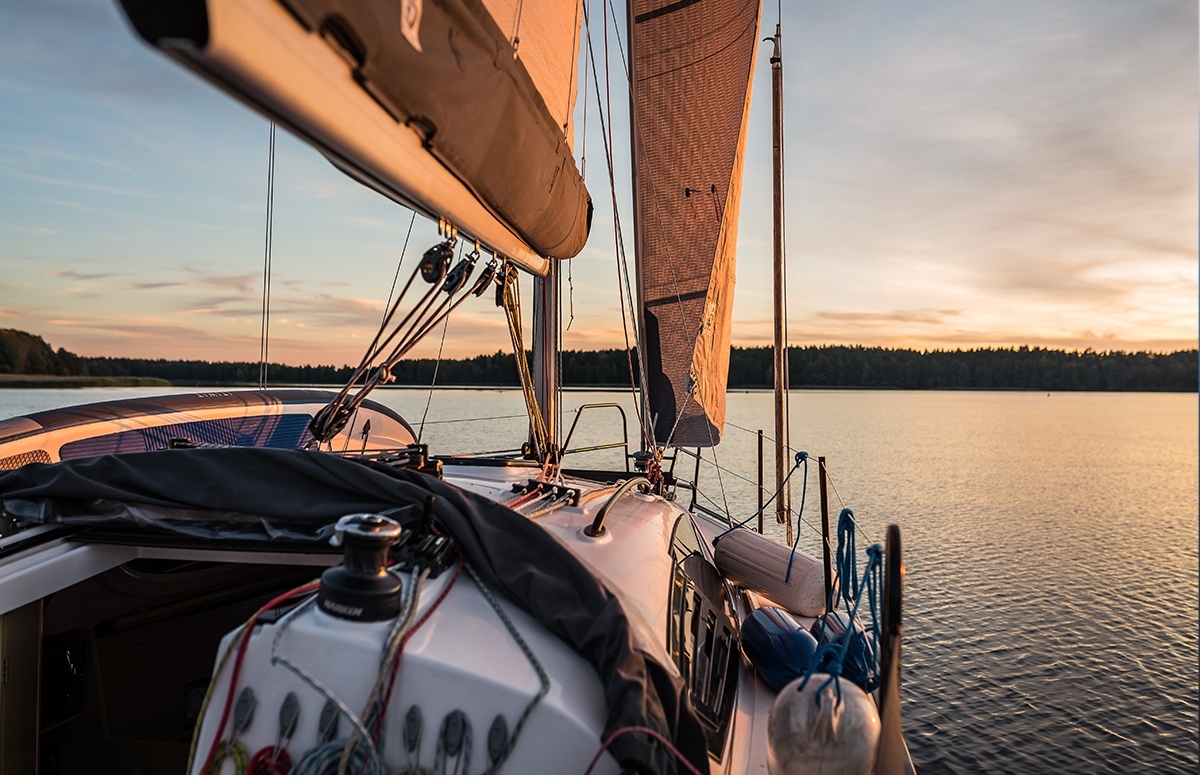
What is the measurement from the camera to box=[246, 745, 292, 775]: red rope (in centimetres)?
156

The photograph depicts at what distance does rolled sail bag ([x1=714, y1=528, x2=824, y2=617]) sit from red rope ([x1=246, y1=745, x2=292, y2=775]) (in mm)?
3141

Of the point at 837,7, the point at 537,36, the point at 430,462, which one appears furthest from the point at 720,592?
the point at 837,7

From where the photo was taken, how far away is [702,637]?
106 inches

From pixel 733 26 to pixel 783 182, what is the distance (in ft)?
8.39

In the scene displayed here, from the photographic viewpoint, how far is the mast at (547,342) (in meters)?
5.00

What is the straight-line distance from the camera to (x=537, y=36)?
3.13m

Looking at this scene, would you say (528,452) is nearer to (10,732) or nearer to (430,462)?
(430,462)

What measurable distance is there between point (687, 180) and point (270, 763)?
22.0 feet

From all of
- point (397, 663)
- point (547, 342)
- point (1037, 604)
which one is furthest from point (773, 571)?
point (1037, 604)

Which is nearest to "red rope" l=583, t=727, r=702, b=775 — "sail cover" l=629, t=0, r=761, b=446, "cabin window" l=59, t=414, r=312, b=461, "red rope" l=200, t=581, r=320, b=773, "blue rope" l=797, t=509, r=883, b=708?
"blue rope" l=797, t=509, r=883, b=708

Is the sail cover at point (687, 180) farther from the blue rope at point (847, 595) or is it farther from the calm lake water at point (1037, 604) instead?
the blue rope at point (847, 595)

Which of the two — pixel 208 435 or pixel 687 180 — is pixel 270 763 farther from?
pixel 687 180

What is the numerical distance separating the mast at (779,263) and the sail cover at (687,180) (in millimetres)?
1664

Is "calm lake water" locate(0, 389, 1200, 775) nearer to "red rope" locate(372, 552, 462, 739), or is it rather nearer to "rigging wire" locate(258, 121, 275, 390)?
"rigging wire" locate(258, 121, 275, 390)
